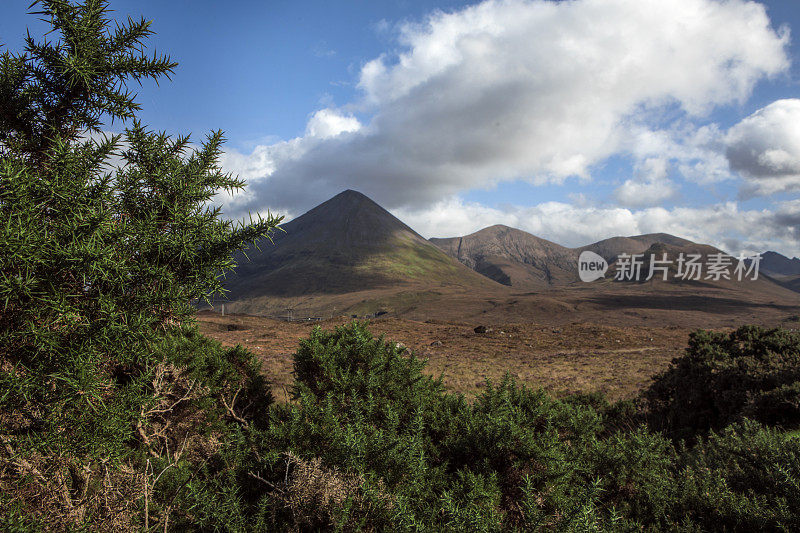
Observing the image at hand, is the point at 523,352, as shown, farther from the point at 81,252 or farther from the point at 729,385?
the point at 81,252

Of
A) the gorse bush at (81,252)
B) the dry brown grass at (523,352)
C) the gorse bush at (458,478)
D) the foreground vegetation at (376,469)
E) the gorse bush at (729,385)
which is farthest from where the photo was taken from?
the dry brown grass at (523,352)

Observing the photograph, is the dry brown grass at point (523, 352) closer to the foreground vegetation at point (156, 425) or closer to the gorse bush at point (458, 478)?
the gorse bush at point (458, 478)

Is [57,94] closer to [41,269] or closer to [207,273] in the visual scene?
[41,269]

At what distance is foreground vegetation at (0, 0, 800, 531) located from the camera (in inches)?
75.7

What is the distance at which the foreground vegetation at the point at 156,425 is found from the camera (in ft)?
6.31

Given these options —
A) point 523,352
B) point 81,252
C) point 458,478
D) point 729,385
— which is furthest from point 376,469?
point 523,352

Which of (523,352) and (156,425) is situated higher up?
(156,425)

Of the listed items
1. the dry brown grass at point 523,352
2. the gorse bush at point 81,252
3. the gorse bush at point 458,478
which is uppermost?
the gorse bush at point 81,252

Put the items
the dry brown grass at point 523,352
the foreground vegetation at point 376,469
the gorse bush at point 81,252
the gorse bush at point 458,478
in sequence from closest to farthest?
1. the gorse bush at point 81,252
2. the foreground vegetation at point 376,469
3. the gorse bush at point 458,478
4. the dry brown grass at point 523,352

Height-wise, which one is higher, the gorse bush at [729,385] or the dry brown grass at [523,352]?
the gorse bush at [729,385]

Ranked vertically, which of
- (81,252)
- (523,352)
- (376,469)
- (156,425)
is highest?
(81,252)

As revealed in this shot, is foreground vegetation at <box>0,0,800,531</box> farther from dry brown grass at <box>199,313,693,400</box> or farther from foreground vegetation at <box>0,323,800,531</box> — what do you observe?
dry brown grass at <box>199,313,693,400</box>

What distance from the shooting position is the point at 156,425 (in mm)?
4121

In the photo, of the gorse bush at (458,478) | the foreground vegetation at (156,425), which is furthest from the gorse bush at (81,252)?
the gorse bush at (458,478)
